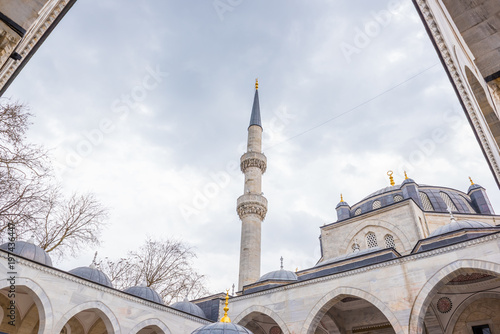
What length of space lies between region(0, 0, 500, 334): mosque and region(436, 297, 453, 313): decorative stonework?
34 millimetres

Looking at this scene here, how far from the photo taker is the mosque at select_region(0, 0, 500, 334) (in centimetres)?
856

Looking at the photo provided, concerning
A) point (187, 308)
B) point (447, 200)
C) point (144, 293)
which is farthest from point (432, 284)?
point (447, 200)

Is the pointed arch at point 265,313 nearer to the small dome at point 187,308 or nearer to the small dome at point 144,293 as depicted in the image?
the small dome at point 187,308

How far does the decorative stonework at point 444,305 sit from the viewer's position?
12.2 meters

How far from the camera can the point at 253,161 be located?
64.5ft

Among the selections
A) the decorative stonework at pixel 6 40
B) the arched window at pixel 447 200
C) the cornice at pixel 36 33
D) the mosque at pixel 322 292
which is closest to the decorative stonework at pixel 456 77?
the cornice at pixel 36 33

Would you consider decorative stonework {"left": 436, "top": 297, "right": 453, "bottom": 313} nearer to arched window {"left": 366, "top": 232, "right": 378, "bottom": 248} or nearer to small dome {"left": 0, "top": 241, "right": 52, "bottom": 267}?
arched window {"left": 366, "top": 232, "right": 378, "bottom": 248}

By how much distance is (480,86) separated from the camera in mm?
3186

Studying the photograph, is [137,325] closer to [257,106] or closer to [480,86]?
[480,86]

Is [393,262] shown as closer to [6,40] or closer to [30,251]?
[6,40]

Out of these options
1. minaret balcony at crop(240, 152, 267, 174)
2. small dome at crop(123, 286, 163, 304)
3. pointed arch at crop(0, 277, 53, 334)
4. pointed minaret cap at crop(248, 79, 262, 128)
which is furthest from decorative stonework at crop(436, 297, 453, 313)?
pointed minaret cap at crop(248, 79, 262, 128)

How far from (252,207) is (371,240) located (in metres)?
6.91

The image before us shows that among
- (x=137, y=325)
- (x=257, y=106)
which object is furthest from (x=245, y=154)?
(x=137, y=325)

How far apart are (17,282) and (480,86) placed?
10.3 meters
